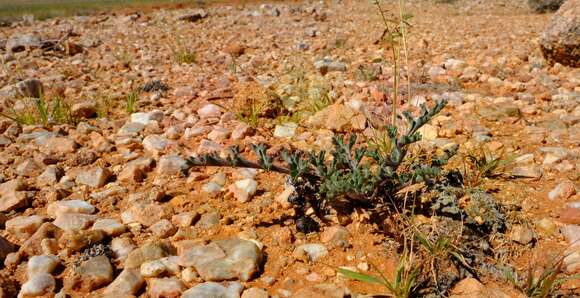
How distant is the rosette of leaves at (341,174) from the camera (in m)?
1.93

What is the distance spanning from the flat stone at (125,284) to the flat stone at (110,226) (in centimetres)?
31

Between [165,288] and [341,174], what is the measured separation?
0.90m

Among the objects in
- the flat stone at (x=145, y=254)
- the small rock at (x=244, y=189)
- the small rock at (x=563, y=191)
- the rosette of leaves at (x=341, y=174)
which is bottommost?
the flat stone at (x=145, y=254)

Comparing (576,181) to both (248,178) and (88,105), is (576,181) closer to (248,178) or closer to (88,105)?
(248,178)

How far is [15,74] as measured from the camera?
4594mm

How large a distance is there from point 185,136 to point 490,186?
6.13 feet

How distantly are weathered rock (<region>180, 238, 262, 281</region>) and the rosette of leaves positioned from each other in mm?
288

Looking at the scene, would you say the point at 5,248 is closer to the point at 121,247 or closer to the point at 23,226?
the point at 23,226

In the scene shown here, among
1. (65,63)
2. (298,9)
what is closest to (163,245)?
(65,63)

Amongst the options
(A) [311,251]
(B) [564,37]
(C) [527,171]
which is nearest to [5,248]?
(A) [311,251]

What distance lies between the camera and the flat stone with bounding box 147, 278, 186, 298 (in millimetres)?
1705

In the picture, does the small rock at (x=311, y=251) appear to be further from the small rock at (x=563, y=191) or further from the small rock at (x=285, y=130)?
the small rock at (x=285, y=130)

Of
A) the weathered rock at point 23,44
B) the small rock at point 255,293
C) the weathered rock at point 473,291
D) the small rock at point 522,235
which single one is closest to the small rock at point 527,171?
the small rock at point 522,235

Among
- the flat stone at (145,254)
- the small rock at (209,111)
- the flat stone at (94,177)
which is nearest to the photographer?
the flat stone at (145,254)
